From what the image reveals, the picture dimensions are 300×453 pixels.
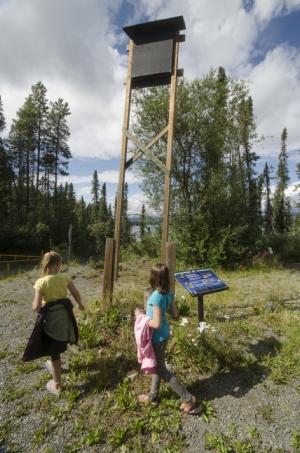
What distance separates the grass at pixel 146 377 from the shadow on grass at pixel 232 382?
14mm

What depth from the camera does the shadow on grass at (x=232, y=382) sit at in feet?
11.4

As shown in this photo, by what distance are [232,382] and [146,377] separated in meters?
1.19

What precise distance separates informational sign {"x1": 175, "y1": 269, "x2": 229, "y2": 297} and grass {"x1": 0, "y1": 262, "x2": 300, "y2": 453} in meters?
0.70

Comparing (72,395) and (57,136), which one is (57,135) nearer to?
(57,136)

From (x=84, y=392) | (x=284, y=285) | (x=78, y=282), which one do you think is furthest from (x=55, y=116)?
(x=84, y=392)

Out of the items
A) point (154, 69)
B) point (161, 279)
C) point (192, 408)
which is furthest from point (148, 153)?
point (192, 408)

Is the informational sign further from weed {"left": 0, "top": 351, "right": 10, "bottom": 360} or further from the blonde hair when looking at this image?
weed {"left": 0, "top": 351, "right": 10, "bottom": 360}

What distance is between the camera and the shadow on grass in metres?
3.47

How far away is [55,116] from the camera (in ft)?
103

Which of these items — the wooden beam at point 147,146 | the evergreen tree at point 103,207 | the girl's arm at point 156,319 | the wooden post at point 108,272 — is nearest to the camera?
the girl's arm at point 156,319

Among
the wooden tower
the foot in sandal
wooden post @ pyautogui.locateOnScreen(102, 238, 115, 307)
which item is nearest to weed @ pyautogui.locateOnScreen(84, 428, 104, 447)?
the foot in sandal

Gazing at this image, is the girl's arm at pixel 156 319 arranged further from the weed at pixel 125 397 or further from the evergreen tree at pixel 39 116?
the evergreen tree at pixel 39 116

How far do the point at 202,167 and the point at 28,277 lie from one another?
29.7 ft

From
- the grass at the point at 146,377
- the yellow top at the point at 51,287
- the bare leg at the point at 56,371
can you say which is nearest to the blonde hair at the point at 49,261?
the yellow top at the point at 51,287
